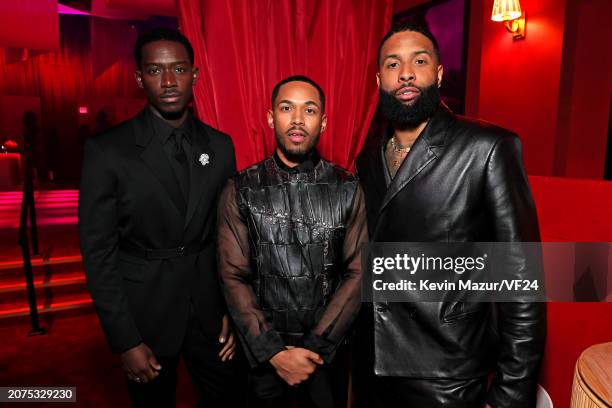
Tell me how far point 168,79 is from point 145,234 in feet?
1.97

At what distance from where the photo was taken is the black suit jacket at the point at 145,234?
4.77 feet

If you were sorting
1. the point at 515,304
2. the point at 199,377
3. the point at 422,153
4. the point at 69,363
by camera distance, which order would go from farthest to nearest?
the point at 69,363, the point at 199,377, the point at 422,153, the point at 515,304

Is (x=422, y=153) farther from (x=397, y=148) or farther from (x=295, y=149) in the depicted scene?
(x=295, y=149)

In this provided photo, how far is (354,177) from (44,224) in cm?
584

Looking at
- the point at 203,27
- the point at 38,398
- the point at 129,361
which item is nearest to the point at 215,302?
the point at 129,361

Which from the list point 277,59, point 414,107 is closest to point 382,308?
point 414,107

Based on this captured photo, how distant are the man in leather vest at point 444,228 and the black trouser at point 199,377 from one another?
64cm

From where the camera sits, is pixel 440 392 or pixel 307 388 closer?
pixel 440 392

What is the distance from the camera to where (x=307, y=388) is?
1.53 m

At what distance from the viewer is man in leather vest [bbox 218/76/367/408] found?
1482 mm

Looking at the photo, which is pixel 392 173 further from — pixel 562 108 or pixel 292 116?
pixel 562 108

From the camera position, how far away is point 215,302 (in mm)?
1661

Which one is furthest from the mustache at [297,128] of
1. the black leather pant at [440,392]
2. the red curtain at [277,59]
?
the black leather pant at [440,392]

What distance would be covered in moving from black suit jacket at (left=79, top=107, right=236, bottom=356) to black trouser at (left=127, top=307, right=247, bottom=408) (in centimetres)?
5
